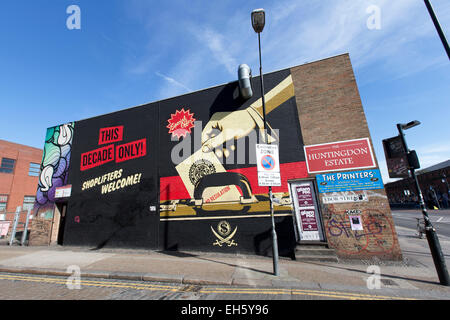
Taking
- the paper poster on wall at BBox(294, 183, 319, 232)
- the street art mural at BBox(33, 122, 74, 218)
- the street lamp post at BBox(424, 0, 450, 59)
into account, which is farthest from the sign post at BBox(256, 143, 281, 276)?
the street art mural at BBox(33, 122, 74, 218)

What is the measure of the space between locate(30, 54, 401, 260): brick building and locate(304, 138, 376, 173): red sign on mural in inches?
1.6

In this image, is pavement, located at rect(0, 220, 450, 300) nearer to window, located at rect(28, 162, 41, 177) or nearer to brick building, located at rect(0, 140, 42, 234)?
brick building, located at rect(0, 140, 42, 234)

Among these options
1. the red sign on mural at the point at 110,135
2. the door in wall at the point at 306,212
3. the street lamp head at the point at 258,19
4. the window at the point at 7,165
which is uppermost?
the window at the point at 7,165

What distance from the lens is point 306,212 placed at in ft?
26.3

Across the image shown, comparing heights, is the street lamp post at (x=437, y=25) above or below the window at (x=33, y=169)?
below

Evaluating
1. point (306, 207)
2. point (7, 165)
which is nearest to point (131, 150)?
point (306, 207)

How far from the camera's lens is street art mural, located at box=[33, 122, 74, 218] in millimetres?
12789

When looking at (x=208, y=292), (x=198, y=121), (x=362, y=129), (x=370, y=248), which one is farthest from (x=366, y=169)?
(x=198, y=121)

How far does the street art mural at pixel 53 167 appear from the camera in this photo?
12.8 m

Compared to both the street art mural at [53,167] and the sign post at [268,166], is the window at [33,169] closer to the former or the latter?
the street art mural at [53,167]

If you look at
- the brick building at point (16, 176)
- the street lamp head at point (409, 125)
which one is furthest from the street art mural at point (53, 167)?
the brick building at point (16, 176)

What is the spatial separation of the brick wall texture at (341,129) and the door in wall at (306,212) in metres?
0.30

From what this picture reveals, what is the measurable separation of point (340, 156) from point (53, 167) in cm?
1821
